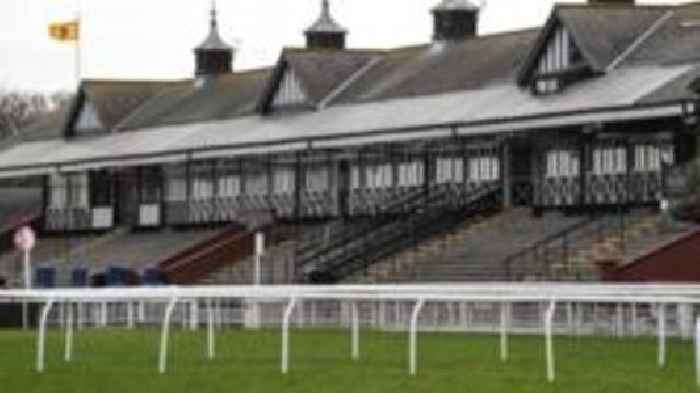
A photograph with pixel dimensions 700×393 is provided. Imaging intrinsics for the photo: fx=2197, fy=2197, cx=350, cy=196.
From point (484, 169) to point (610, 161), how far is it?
223 inches

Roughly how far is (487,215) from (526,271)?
7578 millimetres

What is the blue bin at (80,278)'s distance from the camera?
55.9 metres

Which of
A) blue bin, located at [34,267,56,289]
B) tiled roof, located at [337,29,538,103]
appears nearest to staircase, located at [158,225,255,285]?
blue bin, located at [34,267,56,289]

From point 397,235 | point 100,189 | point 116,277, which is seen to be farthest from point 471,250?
point 100,189

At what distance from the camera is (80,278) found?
56469 millimetres

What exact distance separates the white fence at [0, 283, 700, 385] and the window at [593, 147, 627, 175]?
739cm

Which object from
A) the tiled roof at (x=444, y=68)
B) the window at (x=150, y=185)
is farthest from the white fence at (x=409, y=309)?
the window at (x=150, y=185)

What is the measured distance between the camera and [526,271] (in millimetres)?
43469

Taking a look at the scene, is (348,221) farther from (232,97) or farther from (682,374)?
(682,374)

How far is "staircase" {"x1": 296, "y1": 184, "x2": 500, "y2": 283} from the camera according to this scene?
4944cm

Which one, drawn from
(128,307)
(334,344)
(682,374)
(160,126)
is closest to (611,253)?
(128,307)

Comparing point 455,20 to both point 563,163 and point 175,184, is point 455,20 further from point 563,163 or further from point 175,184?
point 563,163

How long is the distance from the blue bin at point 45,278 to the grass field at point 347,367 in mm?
25120

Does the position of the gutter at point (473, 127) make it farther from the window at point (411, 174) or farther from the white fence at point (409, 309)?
the white fence at point (409, 309)
